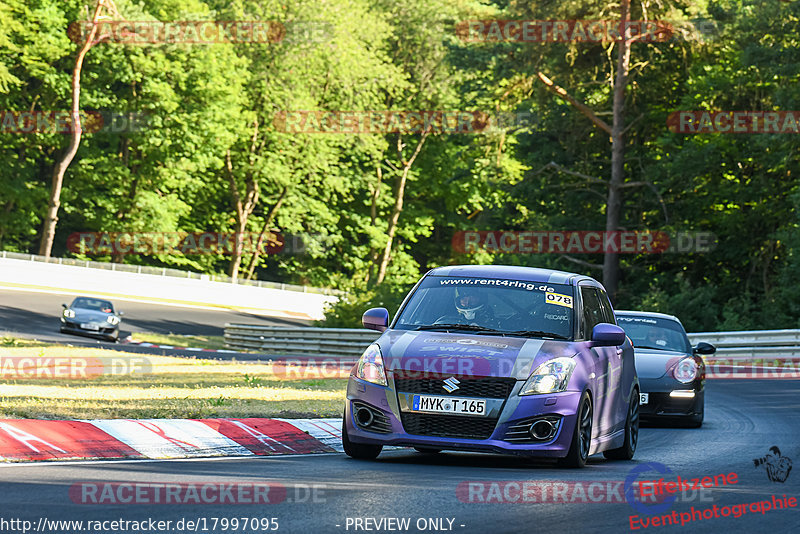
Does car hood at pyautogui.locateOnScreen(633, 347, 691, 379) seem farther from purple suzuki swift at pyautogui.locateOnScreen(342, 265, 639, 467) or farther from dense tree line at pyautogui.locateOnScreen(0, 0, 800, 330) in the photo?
dense tree line at pyautogui.locateOnScreen(0, 0, 800, 330)

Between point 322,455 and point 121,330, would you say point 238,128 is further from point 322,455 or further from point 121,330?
point 322,455

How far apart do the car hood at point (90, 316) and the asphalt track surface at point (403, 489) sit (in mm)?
28907

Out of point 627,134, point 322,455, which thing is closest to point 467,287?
point 322,455

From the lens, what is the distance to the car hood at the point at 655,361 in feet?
54.1

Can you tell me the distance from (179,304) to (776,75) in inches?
1255

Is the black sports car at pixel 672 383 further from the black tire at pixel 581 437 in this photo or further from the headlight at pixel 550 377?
the headlight at pixel 550 377

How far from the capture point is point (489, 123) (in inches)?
2147

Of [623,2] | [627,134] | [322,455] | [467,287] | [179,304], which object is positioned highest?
[623,2]

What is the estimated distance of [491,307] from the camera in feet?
35.5

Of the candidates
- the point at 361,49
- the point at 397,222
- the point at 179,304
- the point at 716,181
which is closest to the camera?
the point at 716,181

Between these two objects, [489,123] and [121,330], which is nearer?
[121,330]

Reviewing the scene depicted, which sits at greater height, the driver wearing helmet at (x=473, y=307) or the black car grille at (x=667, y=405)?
the driver wearing helmet at (x=473, y=307)

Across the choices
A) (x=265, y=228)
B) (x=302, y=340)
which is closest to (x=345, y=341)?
(x=302, y=340)

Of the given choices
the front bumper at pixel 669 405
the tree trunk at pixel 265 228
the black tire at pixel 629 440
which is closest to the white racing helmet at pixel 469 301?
the black tire at pixel 629 440
